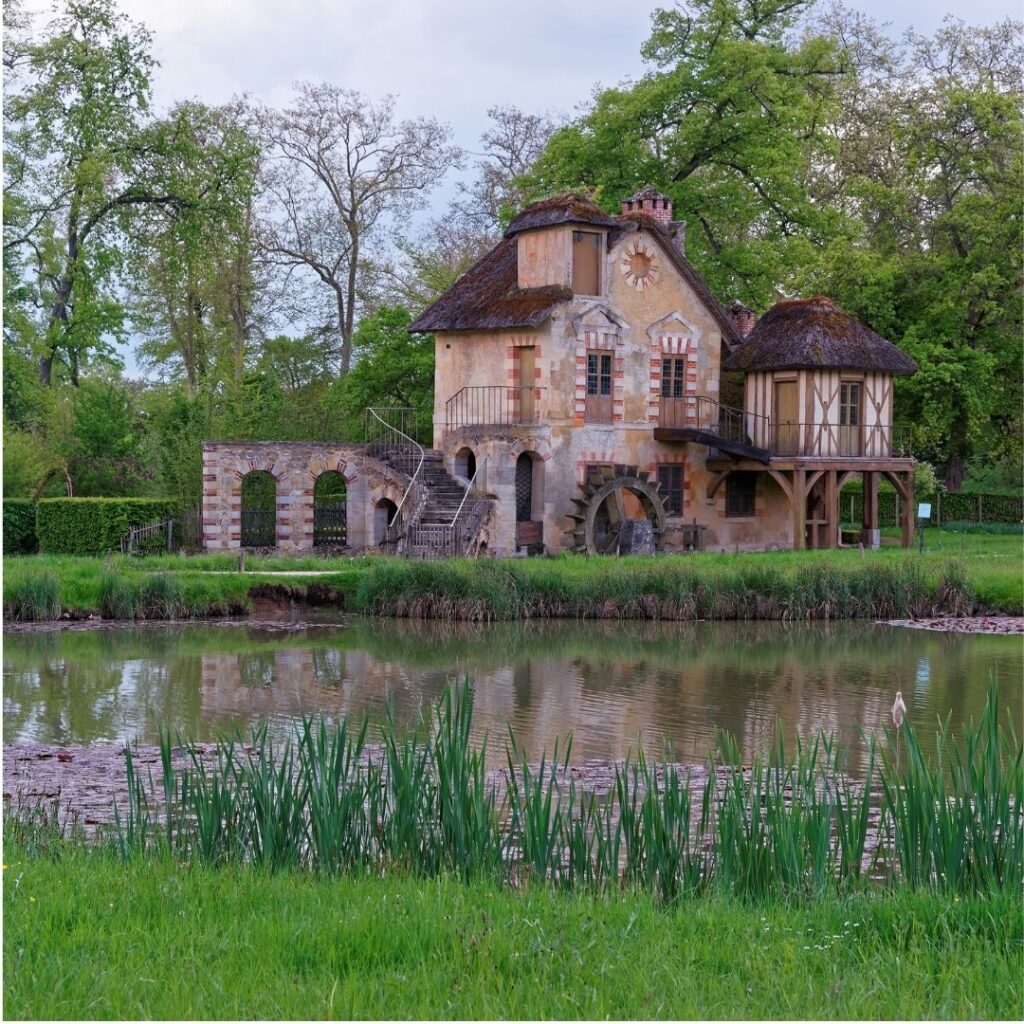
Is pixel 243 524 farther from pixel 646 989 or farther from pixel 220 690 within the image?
pixel 646 989

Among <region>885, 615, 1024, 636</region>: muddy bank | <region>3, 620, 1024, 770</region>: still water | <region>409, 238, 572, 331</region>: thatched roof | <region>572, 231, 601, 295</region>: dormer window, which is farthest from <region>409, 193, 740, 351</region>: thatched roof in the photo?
<region>885, 615, 1024, 636</region>: muddy bank

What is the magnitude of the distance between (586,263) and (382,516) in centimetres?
648

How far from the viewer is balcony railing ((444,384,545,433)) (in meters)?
31.0

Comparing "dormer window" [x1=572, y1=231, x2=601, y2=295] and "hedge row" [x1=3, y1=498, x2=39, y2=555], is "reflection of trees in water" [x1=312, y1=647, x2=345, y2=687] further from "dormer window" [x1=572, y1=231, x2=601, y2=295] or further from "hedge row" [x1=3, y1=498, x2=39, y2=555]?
"dormer window" [x1=572, y1=231, x2=601, y2=295]

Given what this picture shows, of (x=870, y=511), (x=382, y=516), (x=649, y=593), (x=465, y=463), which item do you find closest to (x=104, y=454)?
(x=382, y=516)

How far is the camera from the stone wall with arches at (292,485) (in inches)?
1146

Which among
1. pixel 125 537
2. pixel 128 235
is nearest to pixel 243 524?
pixel 125 537

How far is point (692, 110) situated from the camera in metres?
34.1

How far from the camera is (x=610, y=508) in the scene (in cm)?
3166

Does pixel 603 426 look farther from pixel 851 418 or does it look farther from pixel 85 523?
pixel 85 523

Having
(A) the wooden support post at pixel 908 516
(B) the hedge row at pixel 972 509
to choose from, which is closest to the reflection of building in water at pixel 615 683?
(A) the wooden support post at pixel 908 516

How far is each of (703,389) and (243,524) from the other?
999 cm

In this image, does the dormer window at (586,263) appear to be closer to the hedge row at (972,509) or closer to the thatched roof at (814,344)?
the thatched roof at (814,344)

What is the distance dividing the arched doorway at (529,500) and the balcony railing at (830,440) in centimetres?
497
